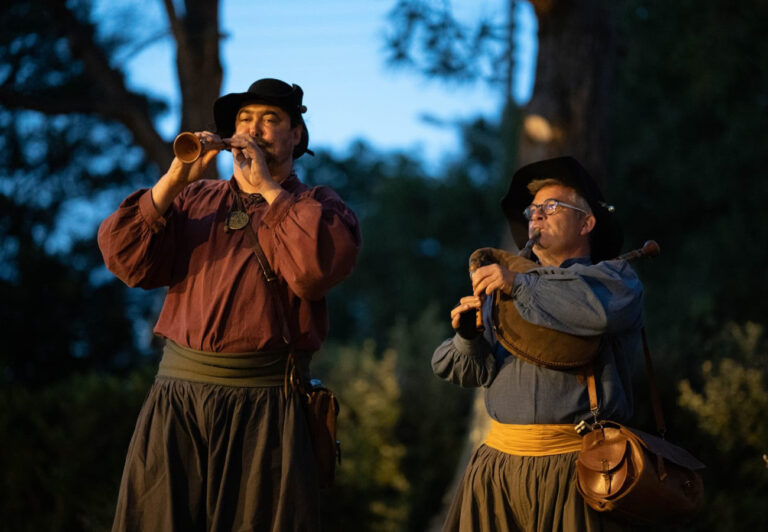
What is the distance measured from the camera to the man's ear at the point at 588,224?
3436 millimetres

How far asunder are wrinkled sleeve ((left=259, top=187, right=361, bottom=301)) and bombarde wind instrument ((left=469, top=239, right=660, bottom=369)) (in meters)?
0.46

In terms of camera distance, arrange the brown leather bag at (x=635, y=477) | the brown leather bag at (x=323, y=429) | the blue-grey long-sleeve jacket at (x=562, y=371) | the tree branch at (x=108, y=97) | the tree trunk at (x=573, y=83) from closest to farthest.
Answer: the brown leather bag at (x=635, y=477) → the blue-grey long-sleeve jacket at (x=562, y=371) → the brown leather bag at (x=323, y=429) → the tree trunk at (x=573, y=83) → the tree branch at (x=108, y=97)

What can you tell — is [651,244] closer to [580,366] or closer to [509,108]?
[580,366]

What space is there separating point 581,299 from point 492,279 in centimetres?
30

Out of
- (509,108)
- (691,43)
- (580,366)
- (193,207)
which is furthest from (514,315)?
(509,108)

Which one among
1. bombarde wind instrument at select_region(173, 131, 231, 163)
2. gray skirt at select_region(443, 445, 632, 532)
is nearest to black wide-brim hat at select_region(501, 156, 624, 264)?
gray skirt at select_region(443, 445, 632, 532)

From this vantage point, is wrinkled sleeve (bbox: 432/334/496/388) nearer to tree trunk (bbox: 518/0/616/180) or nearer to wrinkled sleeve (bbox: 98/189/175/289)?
wrinkled sleeve (bbox: 98/189/175/289)

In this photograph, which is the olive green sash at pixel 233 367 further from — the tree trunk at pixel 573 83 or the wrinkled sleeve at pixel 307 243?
the tree trunk at pixel 573 83

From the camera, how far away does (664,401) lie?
640 cm

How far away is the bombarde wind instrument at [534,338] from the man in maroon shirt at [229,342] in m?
0.53

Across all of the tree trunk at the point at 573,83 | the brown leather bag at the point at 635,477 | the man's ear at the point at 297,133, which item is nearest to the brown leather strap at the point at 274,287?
the man's ear at the point at 297,133

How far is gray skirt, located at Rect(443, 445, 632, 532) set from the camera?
10.2 feet

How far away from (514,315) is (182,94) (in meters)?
4.46

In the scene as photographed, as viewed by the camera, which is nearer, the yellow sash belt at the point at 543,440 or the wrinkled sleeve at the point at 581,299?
the wrinkled sleeve at the point at 581,299
